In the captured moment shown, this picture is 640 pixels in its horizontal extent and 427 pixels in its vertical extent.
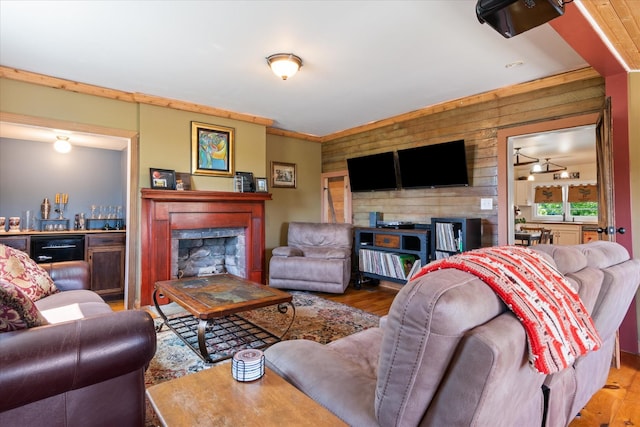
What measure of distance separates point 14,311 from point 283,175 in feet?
14.9

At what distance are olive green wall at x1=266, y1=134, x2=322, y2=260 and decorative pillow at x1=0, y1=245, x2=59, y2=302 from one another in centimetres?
311

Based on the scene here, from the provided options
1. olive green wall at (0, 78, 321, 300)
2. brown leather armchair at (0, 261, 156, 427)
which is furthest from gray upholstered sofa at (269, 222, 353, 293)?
brown leather armchair at (0, 261, 156, 427)

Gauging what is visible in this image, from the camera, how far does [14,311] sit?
117 centimetres

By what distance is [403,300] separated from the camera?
2.88 ft

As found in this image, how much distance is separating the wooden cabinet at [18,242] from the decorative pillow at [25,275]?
5.37 feet

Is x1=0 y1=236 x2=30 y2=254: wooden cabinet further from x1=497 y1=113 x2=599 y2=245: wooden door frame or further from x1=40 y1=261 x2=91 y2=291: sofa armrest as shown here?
x1=497 y1=113 x2=599 y2=245: wooden door frame

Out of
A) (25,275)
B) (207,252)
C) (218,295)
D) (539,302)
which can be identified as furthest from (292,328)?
(539,302)

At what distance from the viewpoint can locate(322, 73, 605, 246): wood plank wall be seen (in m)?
3.19

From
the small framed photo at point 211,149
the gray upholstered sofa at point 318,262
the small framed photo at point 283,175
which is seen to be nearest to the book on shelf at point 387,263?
the gray upholstered sofa at point 318,262

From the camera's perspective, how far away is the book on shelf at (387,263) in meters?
4.23

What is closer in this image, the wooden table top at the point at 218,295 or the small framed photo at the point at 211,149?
the wooden table top at the point at 218,295

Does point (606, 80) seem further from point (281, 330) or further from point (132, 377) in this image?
point (132, 377)

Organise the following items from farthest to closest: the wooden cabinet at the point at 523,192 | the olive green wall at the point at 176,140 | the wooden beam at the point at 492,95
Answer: the wooden cabinet at the point at 523,192
the olive green wall at the point at 176,140
the wooden beam at the point at 492,95

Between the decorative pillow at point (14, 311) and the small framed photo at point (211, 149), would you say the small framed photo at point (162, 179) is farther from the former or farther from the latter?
the decorative pillow at point (14, 311)
